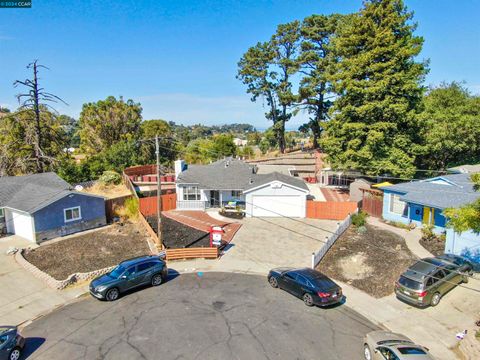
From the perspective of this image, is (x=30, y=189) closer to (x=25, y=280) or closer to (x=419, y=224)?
(x=25, y=280)

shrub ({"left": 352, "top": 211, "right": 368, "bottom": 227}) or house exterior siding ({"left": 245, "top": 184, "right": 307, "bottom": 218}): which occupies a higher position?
house exterior siding ({"left": 245, "top": 184, "right": 307, "bottom": 218})

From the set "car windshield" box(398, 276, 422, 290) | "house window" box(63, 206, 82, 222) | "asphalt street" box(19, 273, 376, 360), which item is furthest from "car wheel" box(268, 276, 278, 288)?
"house window" box(63, 206, 82, 222)

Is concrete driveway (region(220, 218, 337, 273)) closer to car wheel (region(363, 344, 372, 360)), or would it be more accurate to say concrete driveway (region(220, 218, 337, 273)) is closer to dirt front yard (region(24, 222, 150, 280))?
dirt front yard (region(24, 222, 150, 280))

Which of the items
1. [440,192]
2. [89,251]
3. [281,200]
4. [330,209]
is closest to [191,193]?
[281,200]

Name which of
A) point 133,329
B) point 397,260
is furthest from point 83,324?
point 397,260

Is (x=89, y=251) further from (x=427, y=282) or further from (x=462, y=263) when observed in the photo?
(x=462, y=263)
